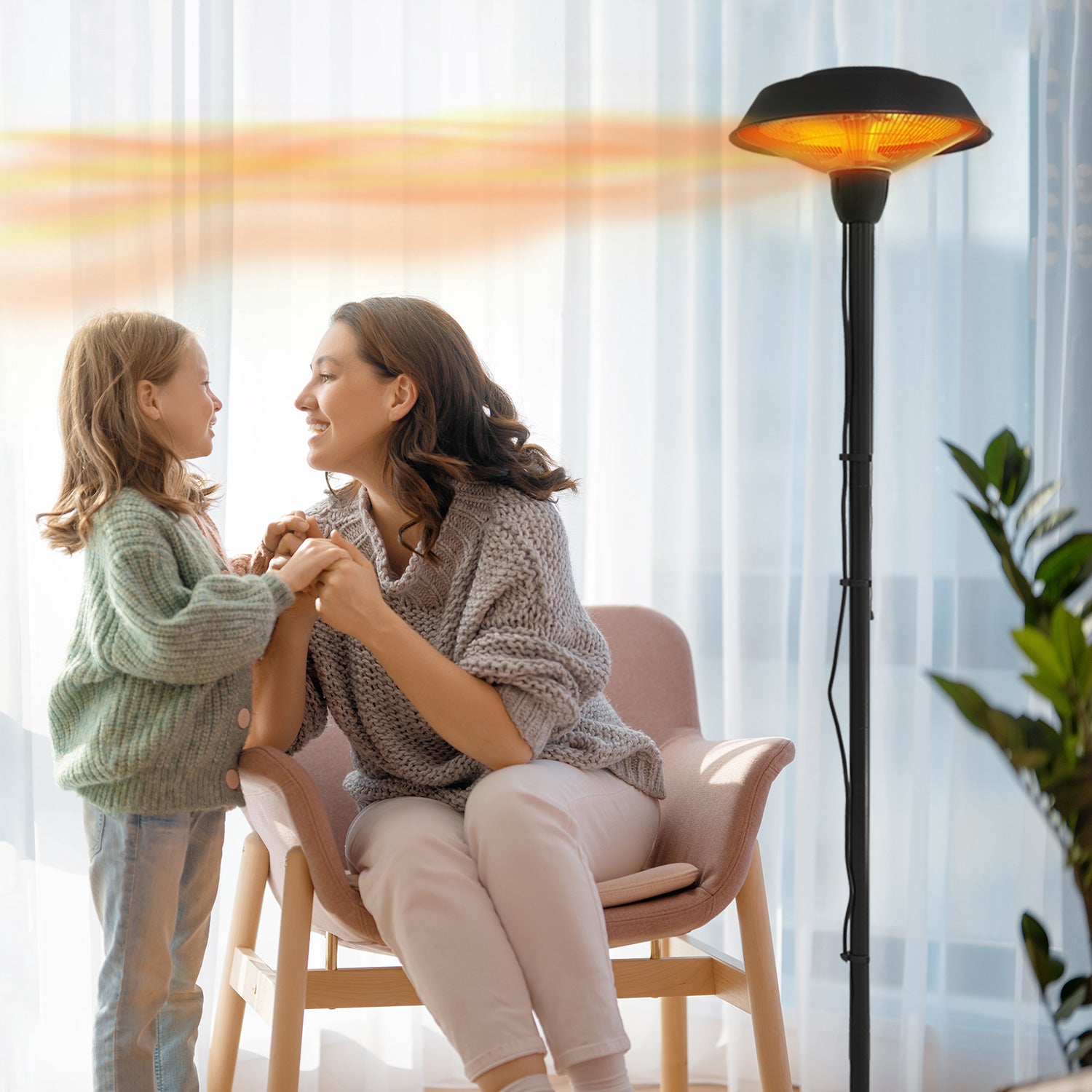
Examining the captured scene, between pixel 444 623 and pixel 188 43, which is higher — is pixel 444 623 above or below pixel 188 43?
below

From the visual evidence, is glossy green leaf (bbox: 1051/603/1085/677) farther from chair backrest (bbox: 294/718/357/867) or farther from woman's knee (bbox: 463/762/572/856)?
chair backrest (bbox: 294/718/357/867)

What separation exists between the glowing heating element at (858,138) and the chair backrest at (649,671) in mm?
667

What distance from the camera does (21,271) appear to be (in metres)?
1.90

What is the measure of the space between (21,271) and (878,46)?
143cm

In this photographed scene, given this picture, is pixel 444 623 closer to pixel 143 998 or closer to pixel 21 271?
pixel 143 998

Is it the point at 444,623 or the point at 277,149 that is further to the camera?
the point at 277,149

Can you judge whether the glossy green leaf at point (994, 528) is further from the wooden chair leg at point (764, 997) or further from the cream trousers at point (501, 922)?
the wooden chair leg at point (764, 997)

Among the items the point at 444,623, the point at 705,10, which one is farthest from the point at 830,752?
the point at 705,10

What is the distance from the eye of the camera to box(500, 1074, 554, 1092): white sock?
3.83 ft

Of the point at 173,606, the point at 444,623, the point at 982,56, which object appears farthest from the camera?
the point at 982,56

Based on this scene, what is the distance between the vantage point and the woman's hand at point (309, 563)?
1411 millimetres

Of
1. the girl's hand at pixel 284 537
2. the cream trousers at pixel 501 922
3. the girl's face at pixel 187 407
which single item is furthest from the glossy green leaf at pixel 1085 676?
the girl's face at pixel 187 407

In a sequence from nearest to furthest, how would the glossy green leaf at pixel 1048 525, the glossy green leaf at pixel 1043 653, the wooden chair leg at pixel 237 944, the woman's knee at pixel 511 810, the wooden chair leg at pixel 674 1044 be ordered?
1. the glossy green leaf at pixel 1043 653
2. the glossy green leaf at pixel 1048 525
3. the woman's knee at pixel 511 810
4. the wooden chair leg at pixel 237 944
5. the wooden chair leg at pixel 674 1044

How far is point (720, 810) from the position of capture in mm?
1465
